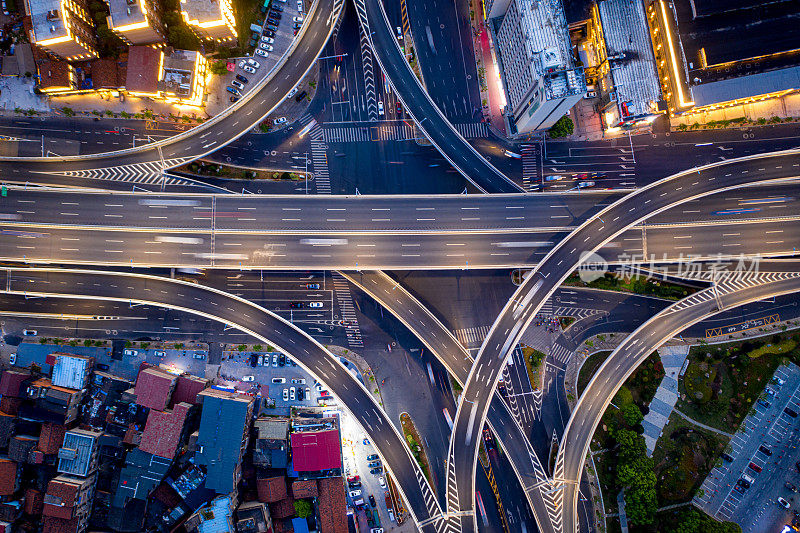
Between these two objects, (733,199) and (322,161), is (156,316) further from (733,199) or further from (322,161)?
(733,199)

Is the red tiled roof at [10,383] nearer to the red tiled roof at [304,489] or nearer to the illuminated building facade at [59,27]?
the red tiled roof at [304,489]

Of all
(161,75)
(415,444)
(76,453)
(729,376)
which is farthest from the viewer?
(729,376)

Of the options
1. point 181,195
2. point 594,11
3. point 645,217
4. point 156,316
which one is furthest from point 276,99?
point 645,217

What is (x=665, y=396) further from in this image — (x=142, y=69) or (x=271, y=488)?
(x=142, y=69)

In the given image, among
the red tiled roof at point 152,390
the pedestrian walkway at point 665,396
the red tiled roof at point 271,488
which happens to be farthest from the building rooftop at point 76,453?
the pedestrian walkway at point 665,396

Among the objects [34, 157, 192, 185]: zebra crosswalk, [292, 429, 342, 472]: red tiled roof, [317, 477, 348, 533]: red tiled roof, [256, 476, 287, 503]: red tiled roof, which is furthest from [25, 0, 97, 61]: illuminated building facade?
[317, 477, 348, 533]: red tiled roof

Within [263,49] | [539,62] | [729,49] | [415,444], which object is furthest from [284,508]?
[729,49]

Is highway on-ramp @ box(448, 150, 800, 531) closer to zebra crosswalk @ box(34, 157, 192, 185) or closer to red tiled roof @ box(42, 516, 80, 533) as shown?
zebra crosswalk @ box(34, 157, 192, 185)
